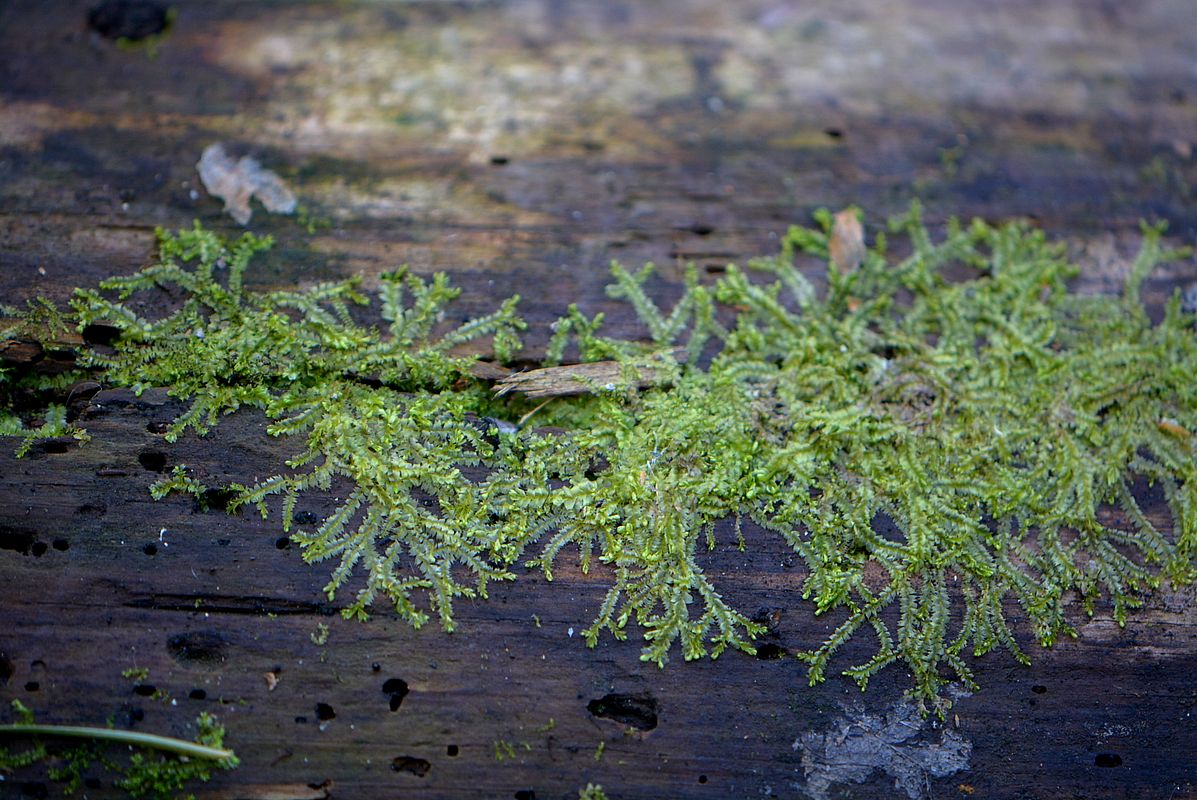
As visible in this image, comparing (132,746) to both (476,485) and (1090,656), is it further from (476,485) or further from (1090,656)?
(1090,656)

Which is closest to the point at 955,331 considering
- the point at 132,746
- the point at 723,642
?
the point at 723,642

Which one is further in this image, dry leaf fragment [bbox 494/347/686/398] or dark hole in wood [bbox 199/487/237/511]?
dry leaf fragment [bbox 494/347/686/398]

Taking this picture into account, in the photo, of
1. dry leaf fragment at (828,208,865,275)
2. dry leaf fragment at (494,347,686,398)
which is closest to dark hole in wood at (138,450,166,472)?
dry leaf fragment at (494,347,686,398)

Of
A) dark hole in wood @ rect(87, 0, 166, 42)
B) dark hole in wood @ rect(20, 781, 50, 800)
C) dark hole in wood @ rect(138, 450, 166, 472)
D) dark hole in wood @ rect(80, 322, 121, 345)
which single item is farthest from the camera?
dark hole in wood @ rect(87, 0, 166, 42)

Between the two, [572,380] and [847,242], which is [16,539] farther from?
[847,242]

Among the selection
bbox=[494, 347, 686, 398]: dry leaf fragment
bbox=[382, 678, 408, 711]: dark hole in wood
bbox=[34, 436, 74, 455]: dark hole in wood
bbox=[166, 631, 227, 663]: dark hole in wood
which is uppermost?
bbox=[494, 347, 686, 398]: dry leaf fragment

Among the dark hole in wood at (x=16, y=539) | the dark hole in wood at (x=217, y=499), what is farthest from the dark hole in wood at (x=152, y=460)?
Result: the dark hole in wood at (x=16, y=539)

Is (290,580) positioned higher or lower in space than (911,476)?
lower

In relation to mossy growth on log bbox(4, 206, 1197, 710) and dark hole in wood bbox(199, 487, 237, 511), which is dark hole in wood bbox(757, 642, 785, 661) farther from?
dark hole in wood bbox(199, 487, 237, 511)
